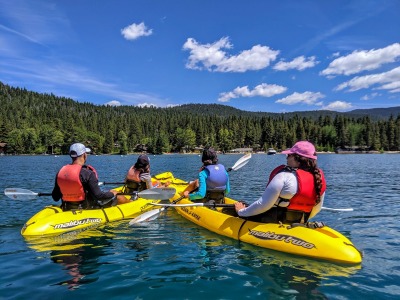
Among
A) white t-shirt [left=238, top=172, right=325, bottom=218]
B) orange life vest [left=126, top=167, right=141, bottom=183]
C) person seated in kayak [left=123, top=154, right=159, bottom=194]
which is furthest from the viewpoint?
orange life vest [left=126, top=167, right=141, bottom=183]

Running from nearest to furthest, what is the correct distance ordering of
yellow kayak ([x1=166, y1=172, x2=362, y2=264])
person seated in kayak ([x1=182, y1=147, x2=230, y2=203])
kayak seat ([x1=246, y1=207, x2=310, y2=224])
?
yellow kayak ([x1=166, y1=172, x2=362, y2=264])
kayak seat ([x1=246, y1=207, x2=310, y2=224])
person seated in kayak ([x1=182, y1=147, x2=230, y2=203])

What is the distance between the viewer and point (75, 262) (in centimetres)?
698

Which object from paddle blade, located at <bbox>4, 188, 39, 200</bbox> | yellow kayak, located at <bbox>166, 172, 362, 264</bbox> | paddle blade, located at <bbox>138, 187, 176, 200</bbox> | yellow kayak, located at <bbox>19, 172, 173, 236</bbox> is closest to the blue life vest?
paddle blade, located at <bbox>138, 187, 176, 200</bbox>

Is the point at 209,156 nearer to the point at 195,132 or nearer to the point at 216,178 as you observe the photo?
the point at 216,178

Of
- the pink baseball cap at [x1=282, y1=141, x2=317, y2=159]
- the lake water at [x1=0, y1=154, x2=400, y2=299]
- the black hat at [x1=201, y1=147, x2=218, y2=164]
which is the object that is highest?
the pink baseball cap at [x1=282, y1=141, x2=317, y2=159]

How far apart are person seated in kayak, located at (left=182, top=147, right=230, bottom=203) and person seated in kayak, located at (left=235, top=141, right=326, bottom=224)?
3160 millimetres

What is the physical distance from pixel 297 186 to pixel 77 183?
19.4ft

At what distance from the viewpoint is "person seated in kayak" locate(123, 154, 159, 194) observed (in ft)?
42.6

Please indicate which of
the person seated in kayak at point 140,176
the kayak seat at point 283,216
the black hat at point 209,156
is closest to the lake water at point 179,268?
the kayak seat at point 283,216

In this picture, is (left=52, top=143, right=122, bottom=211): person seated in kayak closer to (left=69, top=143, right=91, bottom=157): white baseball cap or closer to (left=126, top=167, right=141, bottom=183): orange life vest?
(left=69, top=143, right=91, bottom=157): white baseball cap

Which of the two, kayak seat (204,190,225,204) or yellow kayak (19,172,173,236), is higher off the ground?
kayak seat (204,190,225,204)

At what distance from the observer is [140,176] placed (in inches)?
515

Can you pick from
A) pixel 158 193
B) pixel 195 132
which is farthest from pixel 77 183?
pixel 195 132

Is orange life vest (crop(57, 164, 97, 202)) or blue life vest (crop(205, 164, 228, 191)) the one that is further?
blue life vest (crop(205, 164, 228, 191))
